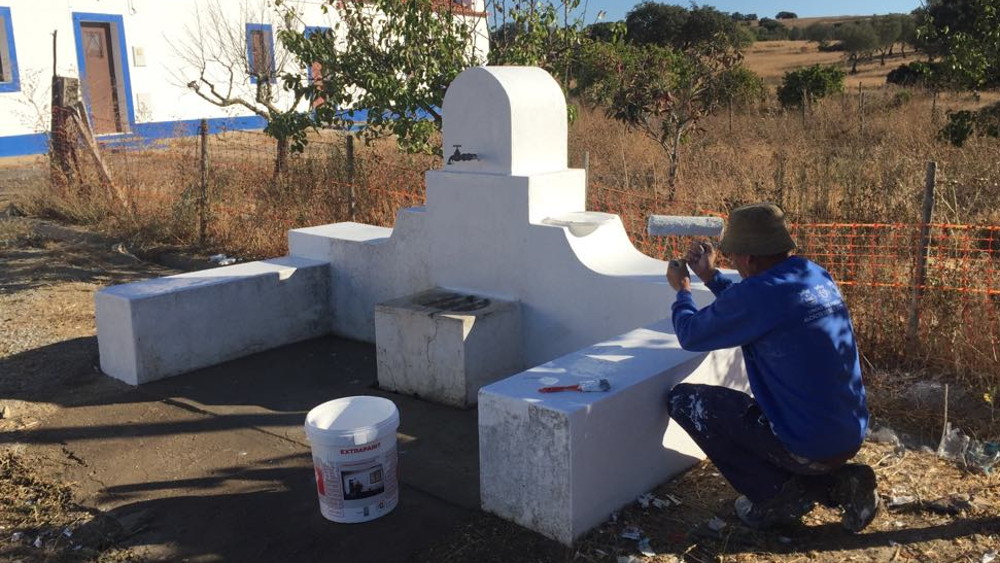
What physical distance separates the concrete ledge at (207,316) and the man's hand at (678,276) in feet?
12.6

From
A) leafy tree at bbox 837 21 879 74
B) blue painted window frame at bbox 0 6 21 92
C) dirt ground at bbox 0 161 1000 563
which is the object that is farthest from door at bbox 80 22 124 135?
leafy tree at bbox 837 21 879 74

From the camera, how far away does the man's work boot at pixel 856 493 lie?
12.5 feet

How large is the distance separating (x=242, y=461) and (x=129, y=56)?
1900cm

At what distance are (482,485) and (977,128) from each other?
1120cm

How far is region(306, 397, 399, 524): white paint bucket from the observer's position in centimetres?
407

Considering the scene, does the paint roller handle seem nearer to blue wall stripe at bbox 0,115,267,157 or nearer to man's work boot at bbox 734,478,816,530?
man's work boot at bbox 734,478,816,530

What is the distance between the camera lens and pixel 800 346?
3643mm

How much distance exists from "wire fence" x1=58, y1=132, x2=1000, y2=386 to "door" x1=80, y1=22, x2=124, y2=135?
7.81 m

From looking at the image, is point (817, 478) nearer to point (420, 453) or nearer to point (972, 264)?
point (420, 453)

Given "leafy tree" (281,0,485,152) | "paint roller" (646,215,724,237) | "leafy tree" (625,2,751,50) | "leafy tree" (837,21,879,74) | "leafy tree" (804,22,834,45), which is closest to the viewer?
"paint roller" (646,215,724,237)

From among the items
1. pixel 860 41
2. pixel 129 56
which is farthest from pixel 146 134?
pixel 860 41

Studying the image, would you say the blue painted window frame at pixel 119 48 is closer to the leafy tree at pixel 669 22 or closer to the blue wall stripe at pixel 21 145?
the blue wall stripe at pixel 21 145

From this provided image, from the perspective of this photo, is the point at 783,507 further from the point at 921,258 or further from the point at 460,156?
the point at 460,156

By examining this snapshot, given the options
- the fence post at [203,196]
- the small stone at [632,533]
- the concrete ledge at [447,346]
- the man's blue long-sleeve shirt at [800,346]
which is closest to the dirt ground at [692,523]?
the small stone at [632,533]
